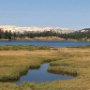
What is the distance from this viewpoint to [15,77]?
1431 inches

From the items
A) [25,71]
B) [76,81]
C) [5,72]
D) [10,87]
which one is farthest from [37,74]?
[10,87]

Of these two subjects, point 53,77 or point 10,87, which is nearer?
point 10,87

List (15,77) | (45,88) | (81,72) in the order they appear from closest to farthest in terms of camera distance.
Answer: (45,88) < (15,77) < (81,72)

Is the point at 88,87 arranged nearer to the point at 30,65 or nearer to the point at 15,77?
the point at 15,77

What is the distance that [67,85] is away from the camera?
30078mm

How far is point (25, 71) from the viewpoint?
43.1m

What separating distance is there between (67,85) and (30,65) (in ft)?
66.2

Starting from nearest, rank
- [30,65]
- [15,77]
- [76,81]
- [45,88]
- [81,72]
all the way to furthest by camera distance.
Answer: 1. [45,88]
2. [76,81]
3. [15,77]
4. [81,72]
5. [30,65]

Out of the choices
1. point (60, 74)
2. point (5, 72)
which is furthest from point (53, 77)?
point (5, 72)

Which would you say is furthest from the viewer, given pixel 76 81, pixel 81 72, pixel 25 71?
pixel 25 71

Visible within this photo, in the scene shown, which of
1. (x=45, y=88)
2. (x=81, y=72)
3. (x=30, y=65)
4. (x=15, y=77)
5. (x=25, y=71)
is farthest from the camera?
(x=30, y=65)

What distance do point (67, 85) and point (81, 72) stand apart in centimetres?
1002

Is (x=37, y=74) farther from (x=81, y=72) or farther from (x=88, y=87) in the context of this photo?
(x=88, y=87)

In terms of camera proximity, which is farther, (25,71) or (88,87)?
(25,71)
